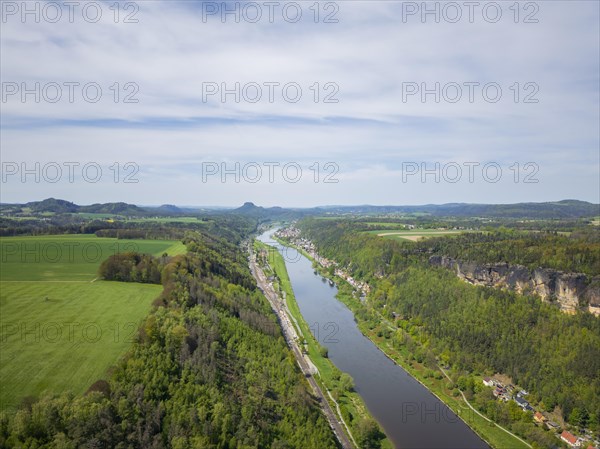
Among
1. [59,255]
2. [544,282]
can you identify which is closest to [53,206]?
[59,255]

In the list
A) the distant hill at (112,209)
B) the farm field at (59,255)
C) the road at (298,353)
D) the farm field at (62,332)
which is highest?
the distant hill at (112,209)

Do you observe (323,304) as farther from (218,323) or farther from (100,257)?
(100,257)

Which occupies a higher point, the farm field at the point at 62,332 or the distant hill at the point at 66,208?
the distant hill at the point at 66,208

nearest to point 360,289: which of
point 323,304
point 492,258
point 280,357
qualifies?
point 323,304

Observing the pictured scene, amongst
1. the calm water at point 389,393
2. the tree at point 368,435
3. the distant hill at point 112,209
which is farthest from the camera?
the distant hill at point 112,209

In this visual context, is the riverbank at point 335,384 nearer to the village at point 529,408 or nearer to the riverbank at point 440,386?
the riverbank at point 440,386

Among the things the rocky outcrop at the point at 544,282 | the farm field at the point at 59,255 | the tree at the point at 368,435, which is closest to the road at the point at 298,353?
the tree at the point at 368,435
